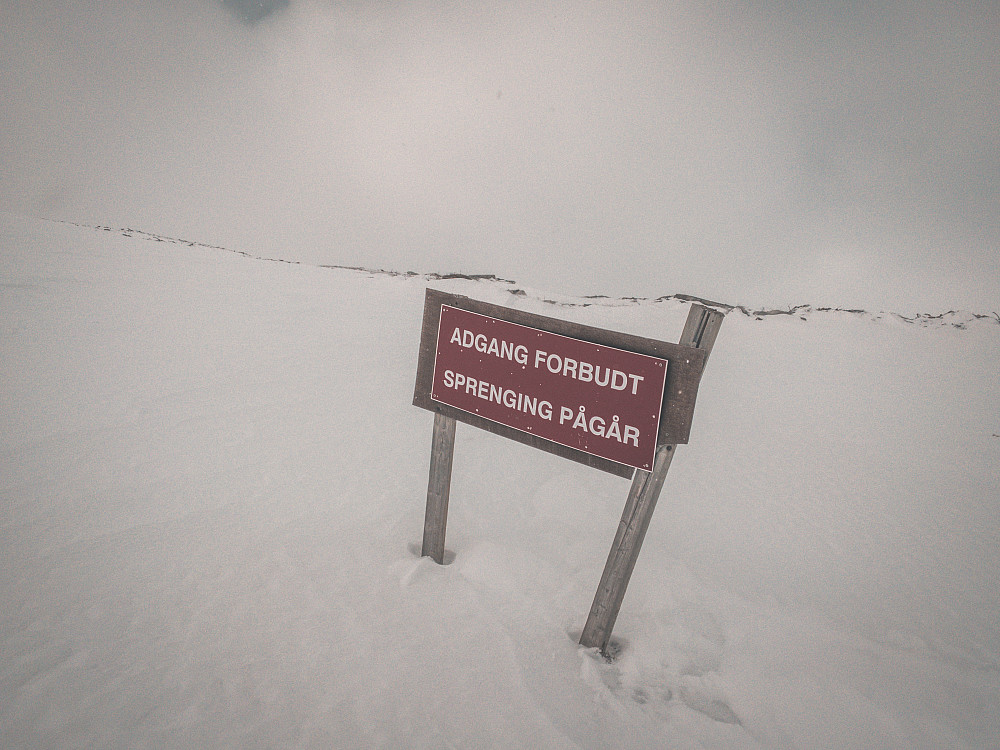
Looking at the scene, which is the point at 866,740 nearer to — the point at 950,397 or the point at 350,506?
the point at 350,506

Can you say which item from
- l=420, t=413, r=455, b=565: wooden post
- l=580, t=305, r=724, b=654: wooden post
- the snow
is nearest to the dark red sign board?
l=580, t=305, r=724, b=654: wooden post

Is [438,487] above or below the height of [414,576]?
above

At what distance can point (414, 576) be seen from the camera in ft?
11.2

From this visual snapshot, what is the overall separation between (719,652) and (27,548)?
525cm

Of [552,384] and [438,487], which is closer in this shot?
[552,384]

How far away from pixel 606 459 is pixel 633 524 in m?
0.46

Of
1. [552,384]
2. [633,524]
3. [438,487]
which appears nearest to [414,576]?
[438,487]

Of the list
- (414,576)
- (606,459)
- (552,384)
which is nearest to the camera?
(606,459)

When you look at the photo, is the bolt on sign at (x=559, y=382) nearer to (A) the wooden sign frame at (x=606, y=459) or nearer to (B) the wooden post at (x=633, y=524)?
(A) the wooden sign frame at (x=606, y=459)

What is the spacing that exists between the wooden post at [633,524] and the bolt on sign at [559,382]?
12 cm

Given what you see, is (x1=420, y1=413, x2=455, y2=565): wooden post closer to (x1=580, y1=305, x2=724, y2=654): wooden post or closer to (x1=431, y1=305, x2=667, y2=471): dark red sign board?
(x1=431, y1=305, x2=667, y2=471): dark red sign board

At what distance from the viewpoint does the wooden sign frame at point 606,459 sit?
236cm

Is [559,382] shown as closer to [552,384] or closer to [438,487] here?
[552,384]

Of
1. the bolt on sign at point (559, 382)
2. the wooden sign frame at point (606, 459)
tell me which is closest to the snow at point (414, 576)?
the wooden sign frame at point (606, 459)
